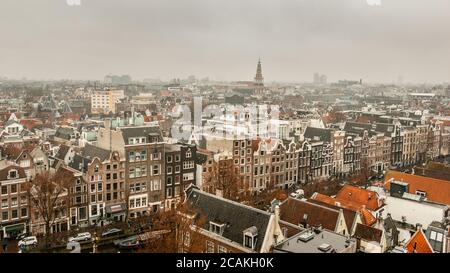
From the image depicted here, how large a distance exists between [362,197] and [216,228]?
3858mm

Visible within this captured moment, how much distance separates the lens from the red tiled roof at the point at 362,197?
8.69 m

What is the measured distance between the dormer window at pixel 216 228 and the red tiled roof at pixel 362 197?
3.64 metres

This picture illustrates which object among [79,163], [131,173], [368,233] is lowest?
[368,233]

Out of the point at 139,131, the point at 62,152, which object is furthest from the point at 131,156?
the point at 62,152

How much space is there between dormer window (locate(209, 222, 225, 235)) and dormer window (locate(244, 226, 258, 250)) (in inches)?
20.6

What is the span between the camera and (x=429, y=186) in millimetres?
9383

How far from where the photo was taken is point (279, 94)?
23781 millimetres

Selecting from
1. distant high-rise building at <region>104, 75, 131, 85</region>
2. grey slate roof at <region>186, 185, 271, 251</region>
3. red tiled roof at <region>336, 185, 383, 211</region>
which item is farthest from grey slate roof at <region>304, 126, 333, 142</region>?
grey slate roof at <region>186, 185, 271, 251</region>

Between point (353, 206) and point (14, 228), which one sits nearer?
point (353, 206)

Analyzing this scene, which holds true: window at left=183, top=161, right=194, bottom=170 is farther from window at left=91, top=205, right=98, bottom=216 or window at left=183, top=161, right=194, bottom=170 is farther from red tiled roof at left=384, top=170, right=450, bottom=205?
red tiled roof at left=384, top=170, right=450, bottom=205

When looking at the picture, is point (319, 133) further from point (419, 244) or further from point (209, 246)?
point (209, 246)
